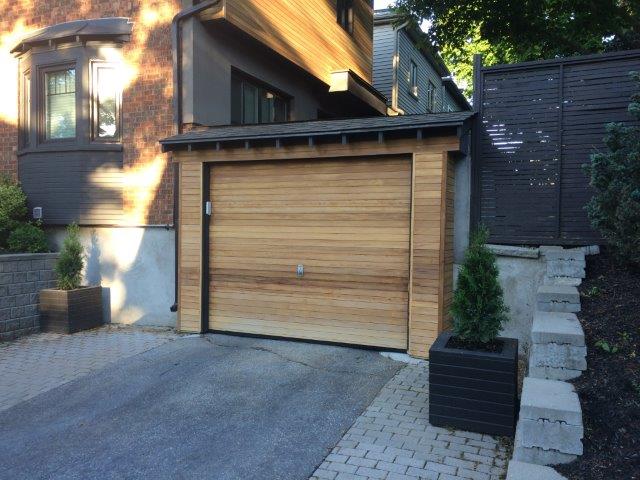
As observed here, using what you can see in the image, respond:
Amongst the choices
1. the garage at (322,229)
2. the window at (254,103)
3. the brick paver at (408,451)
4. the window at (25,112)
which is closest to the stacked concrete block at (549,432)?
the brick paver at (408,451)

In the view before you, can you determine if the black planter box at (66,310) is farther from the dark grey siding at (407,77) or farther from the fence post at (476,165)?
the dark grey siding at (407,77)

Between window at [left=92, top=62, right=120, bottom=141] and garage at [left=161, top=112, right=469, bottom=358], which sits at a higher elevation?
window at [left=92, top=62, right=120, bottom=141]

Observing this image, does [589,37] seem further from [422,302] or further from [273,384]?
[273,384]

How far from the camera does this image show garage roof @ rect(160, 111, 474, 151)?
6.61 metres

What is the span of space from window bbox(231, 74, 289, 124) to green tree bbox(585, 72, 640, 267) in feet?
21.4

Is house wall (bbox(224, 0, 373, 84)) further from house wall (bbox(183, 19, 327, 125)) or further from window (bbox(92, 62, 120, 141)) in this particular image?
window (bbox(92, 62, 120, 141))

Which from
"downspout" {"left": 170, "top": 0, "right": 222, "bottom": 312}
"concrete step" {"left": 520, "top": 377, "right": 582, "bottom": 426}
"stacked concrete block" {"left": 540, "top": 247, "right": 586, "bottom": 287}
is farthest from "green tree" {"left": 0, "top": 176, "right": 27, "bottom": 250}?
"concrete step" {"left": 520, "top": 377, "right": 582, "bottom": 426}

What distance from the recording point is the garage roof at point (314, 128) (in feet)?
21.7

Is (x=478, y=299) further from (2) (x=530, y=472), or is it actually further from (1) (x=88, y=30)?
(1) (x=88, y=30)

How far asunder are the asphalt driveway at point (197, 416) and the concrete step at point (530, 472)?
4.72ft

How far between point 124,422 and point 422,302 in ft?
11.9

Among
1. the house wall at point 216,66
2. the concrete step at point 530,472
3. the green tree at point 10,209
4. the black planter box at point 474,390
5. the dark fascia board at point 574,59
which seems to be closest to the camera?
the concrete step at point 530,472

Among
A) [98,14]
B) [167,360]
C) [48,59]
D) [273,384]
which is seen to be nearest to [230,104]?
[98,14]

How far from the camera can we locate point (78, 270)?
8.84 meters
